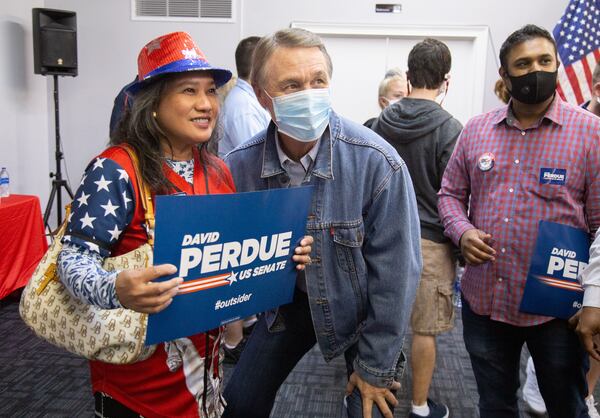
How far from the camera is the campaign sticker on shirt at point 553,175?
1.61m

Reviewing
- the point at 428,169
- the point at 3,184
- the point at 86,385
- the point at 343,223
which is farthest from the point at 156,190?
the point at 3,184

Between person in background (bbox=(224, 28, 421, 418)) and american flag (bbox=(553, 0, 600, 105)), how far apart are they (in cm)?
436

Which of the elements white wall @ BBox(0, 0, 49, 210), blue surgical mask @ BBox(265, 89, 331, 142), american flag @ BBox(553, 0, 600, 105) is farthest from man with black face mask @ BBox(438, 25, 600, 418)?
white wall @ BBox(0, 0, 49, 210)

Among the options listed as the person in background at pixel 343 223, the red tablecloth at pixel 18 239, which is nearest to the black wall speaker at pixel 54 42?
the red tablecloth at pixel 18 239

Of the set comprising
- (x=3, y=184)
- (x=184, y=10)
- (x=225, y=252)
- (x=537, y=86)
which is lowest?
(x=3, y=184)

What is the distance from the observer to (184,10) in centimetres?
580

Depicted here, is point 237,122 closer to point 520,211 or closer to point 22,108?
point 520,211

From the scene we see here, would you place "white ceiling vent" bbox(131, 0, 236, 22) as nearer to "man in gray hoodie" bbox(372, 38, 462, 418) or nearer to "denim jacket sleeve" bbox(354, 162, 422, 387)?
"man in gray hoodie" bbox(372, 38, 462, 418)

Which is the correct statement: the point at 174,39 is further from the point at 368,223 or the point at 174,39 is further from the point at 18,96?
the point at 18,96

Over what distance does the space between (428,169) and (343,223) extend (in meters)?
1.10

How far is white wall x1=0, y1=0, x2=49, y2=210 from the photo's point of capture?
5.06 metres

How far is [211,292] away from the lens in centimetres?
114

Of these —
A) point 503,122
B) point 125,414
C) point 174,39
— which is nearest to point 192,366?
point 125,414

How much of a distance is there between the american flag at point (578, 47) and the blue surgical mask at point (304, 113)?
4.38 m
